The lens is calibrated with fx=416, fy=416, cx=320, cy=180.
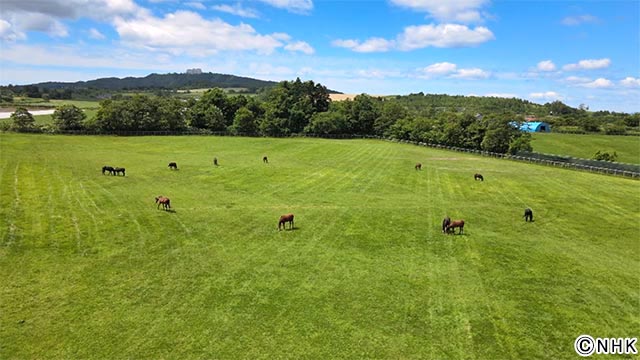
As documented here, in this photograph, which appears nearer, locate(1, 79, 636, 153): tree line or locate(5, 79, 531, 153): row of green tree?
Result: locate(1, 79, 636, 153): tree line

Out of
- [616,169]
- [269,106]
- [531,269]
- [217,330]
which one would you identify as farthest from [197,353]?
[269,106]

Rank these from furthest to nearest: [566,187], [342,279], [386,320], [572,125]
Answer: [572,125] → [566,187] → [342,279] → [386,320]

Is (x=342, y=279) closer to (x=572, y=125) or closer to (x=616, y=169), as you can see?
(x=616, y=169)

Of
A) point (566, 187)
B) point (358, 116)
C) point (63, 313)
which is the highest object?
point (358, 116)

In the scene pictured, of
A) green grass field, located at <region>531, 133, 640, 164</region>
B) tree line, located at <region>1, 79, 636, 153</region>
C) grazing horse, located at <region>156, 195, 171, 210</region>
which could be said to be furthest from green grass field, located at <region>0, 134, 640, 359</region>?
green grass field, located at <region>531, 133, 640, 164</region>

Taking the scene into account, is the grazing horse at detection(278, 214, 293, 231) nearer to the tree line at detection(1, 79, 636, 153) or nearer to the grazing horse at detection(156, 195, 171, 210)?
the grazing horse at detection(156, 195, 171, 210)

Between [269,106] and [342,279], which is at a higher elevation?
[269,106]
